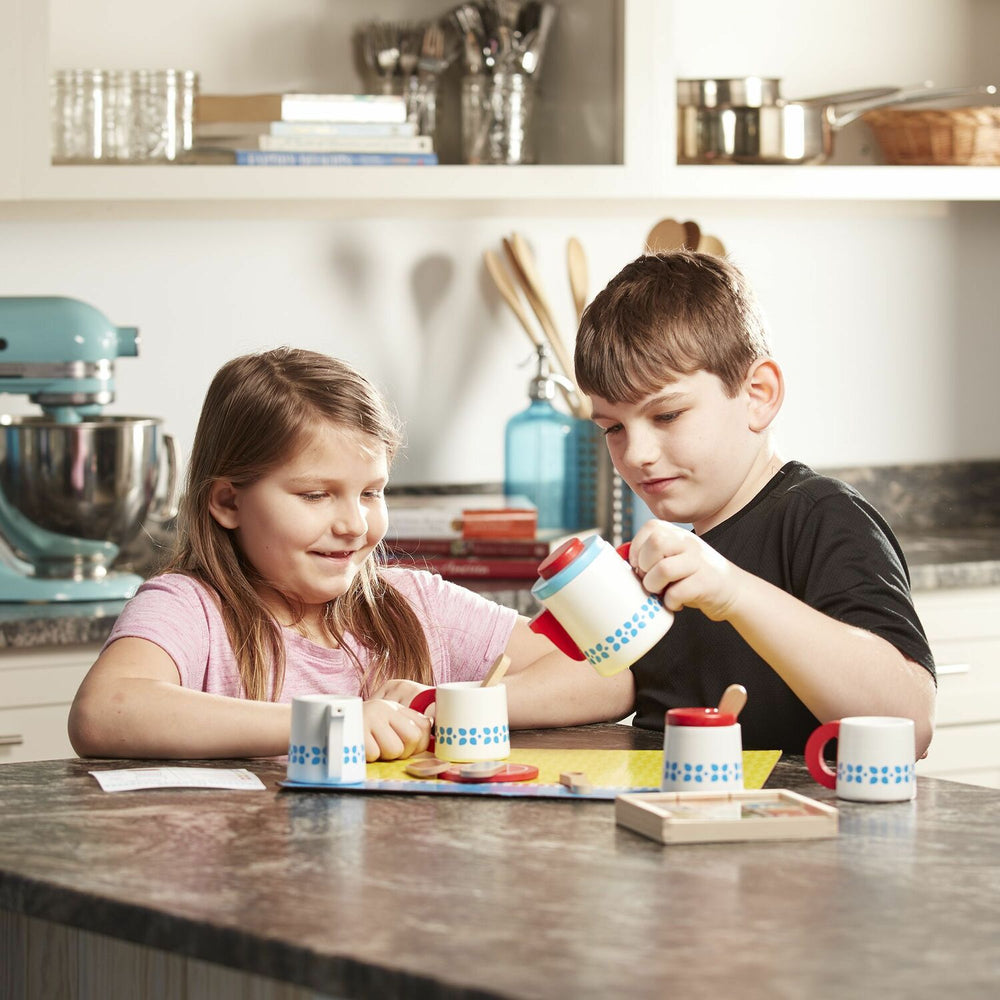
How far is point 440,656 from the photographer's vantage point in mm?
1803

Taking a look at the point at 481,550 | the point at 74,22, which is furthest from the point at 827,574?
the point at 74,22

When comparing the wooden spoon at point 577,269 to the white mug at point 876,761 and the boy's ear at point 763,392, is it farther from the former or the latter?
the white mug at point 876,761

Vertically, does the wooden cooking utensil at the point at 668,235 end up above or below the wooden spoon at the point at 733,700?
above

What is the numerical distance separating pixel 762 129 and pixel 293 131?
857 mm

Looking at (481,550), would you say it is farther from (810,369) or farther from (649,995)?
(649,995)

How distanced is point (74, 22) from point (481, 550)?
3.88 feet

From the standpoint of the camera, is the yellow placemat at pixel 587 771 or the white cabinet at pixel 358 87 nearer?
the yellow placemat at pixel 587 771

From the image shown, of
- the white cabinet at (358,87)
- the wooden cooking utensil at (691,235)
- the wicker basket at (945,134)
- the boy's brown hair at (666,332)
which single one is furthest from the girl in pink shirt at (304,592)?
the wicker basket at (945,134)

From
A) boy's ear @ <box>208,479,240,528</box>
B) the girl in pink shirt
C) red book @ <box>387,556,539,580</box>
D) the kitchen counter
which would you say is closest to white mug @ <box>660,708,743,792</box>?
the girl in pink shirt

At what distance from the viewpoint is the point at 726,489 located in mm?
1655

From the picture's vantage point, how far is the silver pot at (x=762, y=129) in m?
2.89

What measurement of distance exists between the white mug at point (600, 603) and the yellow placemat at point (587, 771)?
0.32ft

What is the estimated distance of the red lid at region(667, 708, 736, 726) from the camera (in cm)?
123

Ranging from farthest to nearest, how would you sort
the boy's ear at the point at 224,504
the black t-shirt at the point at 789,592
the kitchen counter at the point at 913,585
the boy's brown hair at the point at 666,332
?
1. the kitchen counter at the point at 913,585
2. the boy's ear at the point at 224,504
3. the boy's brown hair at the point at 666,332
4. the black t-shirt at the point at 789,592
